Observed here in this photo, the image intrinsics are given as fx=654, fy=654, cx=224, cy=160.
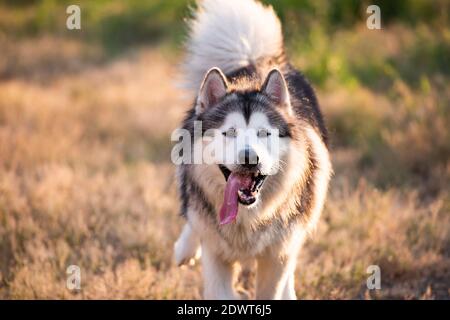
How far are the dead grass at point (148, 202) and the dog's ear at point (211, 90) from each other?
1.29 metres

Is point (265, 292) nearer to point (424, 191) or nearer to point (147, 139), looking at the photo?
point (424, 191)

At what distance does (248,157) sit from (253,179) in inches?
8.7

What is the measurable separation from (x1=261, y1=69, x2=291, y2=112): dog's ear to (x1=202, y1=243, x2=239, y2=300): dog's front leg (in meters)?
0.94

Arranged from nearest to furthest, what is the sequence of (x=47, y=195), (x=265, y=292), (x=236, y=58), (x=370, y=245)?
(x=265, y=292), (x=236, y=58), (x=370, y=245), (x=47, y=195)

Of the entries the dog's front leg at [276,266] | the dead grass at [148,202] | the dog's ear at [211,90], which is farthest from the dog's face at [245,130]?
the dead grass at [148,202]

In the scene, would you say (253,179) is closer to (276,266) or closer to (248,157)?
(248,157)

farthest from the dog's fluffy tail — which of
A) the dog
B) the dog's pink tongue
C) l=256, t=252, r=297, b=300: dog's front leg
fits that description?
l=256, t=252, r=297, b=300: dog's front leg

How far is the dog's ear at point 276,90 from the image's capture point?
3.73 meters

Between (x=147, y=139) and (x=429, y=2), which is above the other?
(x=429, y=2)

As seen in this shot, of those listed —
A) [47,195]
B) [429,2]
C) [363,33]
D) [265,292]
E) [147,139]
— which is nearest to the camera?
[265,292]

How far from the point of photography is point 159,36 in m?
12.0

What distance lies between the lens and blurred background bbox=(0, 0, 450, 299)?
15.2 feet
